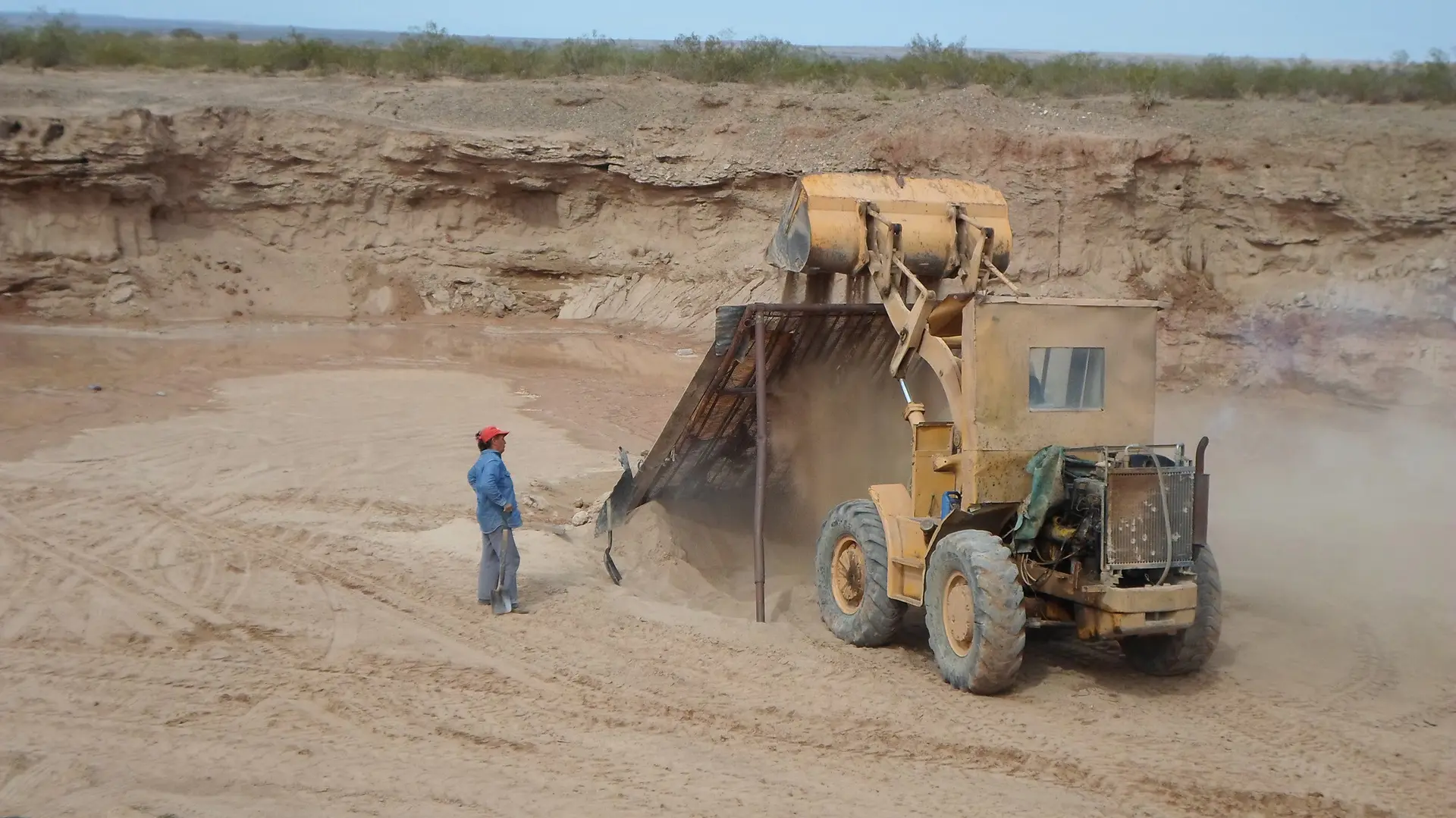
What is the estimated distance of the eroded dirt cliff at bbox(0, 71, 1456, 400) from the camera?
19109 millimetres

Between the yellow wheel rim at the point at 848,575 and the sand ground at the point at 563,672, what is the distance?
12.9 inches

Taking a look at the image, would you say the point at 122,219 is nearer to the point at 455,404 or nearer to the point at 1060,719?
the point at 455,404

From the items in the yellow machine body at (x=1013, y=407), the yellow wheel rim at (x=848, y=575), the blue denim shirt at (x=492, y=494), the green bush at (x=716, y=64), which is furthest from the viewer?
the green bush at (x=716, y=64)

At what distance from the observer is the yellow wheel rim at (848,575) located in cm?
869

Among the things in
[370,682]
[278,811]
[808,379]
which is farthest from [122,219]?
[278,811]

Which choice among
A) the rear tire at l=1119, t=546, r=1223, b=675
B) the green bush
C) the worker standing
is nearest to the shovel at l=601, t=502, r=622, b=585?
the worker standing

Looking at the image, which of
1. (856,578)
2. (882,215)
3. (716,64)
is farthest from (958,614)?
(716,64)

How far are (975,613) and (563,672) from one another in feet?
8.38

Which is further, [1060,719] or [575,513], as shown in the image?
[575,513]

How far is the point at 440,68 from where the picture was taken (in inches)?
1181

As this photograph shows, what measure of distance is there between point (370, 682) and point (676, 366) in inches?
521

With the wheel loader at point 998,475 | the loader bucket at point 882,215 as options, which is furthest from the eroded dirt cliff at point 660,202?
the wheel loader at point 998,475

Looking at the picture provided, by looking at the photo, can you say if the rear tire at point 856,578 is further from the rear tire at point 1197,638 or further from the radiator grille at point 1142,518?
the radiator grille at point 1142,518

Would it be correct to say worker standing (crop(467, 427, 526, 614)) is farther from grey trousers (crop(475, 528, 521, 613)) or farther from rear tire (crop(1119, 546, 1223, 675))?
rear tire (crop(1119, 546, 1223, 675))
